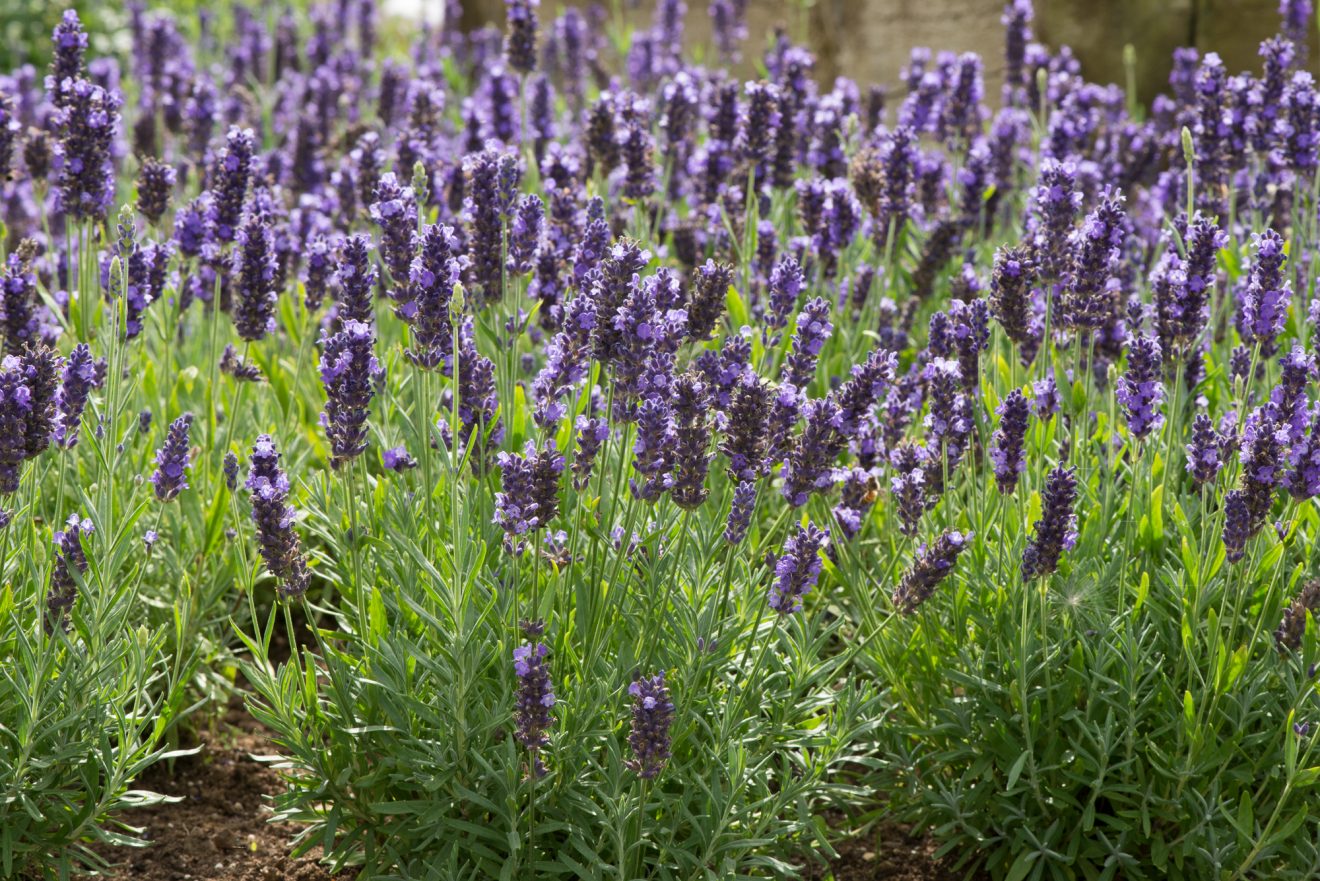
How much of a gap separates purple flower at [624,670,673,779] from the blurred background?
16.6 ft

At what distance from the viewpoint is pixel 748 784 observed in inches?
106

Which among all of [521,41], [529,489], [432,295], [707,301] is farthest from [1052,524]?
[521,41]

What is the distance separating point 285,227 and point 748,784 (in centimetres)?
256

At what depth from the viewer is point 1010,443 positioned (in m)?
2.70

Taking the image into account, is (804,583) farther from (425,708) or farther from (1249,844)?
(1249,844)

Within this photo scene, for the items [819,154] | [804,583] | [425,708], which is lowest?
[425,708]

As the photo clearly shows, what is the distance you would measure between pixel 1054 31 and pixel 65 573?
23.2ft

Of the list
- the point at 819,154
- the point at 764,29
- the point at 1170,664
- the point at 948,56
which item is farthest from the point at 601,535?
the point at 764,29

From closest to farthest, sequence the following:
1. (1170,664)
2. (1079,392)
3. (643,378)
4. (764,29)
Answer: (643,378)
(1170,664)
(1079,392)
(764,29)

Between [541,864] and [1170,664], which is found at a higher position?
[1170,664]

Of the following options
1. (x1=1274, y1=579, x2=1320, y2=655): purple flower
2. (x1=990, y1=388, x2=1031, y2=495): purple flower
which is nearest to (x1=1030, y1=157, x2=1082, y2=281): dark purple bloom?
(x1=990, y1=388, x2=1031, y2=495): purple flower

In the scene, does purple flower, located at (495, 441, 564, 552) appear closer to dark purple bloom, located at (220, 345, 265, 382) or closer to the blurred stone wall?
dark purple bloom, located at (220, 345, 265, 382)

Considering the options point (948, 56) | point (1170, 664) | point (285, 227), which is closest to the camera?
point (1170, 664)

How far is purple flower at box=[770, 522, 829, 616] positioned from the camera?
8.62 feet
